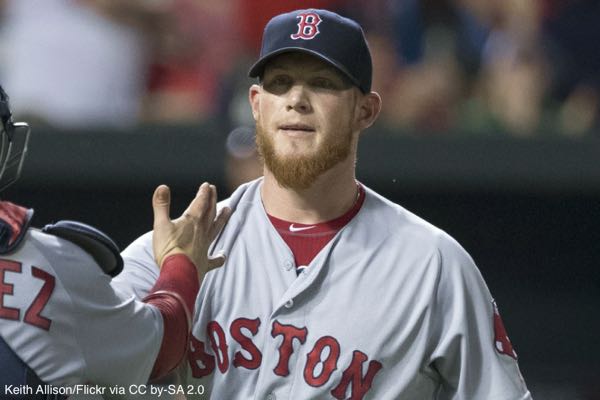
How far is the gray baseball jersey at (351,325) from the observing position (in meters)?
3.51

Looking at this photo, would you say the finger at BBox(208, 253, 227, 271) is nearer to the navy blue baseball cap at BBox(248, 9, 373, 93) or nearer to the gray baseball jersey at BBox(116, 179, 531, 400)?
the gray baseball jersey at BBox(116, 179, 531, 400)

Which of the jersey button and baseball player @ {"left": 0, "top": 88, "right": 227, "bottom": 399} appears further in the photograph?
the jersey button

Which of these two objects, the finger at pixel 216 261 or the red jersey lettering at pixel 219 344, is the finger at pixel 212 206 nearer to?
the finger at pixel 216 261

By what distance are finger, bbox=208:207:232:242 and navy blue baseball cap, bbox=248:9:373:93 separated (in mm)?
394

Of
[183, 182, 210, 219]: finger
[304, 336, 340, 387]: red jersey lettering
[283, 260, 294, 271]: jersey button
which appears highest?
[183, 182, 210, 219]: finger

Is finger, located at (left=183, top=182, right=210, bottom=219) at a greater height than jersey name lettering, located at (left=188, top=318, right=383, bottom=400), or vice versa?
finger, located at (left=183, top=182, right=210, bottom=219)

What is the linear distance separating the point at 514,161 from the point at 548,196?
300 mm

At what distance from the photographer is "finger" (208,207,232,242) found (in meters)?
3.59

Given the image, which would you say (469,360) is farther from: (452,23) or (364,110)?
(452,23)

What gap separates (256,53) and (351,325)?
343 centimetres

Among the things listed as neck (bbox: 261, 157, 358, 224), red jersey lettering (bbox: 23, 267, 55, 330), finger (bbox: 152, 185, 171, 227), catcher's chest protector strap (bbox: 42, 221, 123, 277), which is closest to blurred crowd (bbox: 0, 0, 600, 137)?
neck (bbox: 261, 157, 358, 224)

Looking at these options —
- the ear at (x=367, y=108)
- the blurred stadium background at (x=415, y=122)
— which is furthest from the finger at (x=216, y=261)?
the blurred stadium background at (x=415, y=122)

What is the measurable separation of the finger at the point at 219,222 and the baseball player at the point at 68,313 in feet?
1.11

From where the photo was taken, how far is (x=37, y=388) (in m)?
2.92
